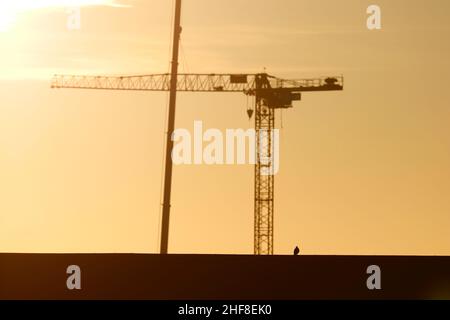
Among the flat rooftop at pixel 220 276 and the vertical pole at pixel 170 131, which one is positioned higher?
the vertical pole at pixel 170 131

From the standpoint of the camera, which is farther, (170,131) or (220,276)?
(170,131)

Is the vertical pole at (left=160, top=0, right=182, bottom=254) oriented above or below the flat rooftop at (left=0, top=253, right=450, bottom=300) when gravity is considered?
above

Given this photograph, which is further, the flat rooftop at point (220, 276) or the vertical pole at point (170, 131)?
Result: the vertical pole at point (170, 131)

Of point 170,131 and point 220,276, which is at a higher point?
point 170,131

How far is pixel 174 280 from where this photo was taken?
121 ft

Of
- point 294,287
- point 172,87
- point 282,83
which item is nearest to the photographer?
point 294,287

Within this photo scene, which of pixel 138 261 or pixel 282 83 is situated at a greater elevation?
pixel 282 83

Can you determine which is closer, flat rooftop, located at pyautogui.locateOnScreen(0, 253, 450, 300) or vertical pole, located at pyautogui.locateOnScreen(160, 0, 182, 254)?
flat rooftop, located at pyautogui.locateOnScreen(0, 253, 450, 300)
